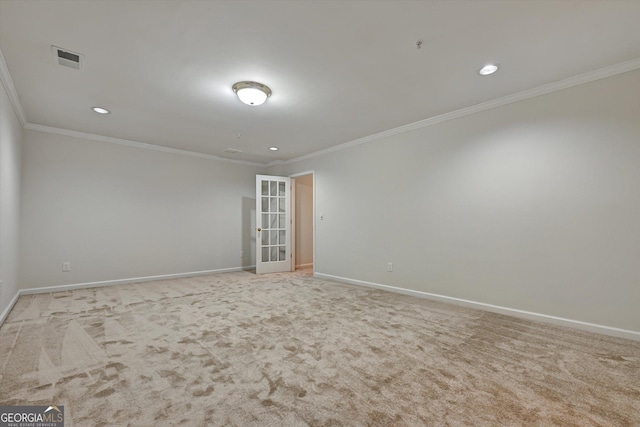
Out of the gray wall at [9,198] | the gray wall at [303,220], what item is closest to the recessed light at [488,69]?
the gray wall at [303,220]

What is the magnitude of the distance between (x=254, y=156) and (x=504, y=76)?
4825 millimetres

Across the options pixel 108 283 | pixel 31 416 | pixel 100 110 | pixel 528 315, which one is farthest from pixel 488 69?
pixel 108 283

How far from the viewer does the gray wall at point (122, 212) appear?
169 inches

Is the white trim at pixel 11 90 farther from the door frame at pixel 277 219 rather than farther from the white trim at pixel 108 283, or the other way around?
the door frame at pixel 277 219

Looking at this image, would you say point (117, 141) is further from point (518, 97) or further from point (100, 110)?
point (518, 97)

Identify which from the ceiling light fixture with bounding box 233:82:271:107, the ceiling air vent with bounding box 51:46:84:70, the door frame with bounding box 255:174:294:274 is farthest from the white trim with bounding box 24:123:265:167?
the ceiling light fixture with bounding box 233:82:271:107

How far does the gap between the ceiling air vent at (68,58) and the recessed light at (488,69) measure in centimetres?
368

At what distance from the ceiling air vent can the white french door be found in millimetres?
3731

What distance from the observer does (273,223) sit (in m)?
6.45

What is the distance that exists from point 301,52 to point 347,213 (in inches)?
125

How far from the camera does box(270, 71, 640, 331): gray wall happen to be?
8.69 ft

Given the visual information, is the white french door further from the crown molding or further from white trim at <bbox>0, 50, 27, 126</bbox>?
white trim at <bbox>0, 50, 27, 126</bbox>

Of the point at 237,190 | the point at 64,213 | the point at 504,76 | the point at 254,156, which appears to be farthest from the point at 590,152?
the point at 64,213

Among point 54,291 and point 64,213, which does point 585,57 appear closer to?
point 64,213
